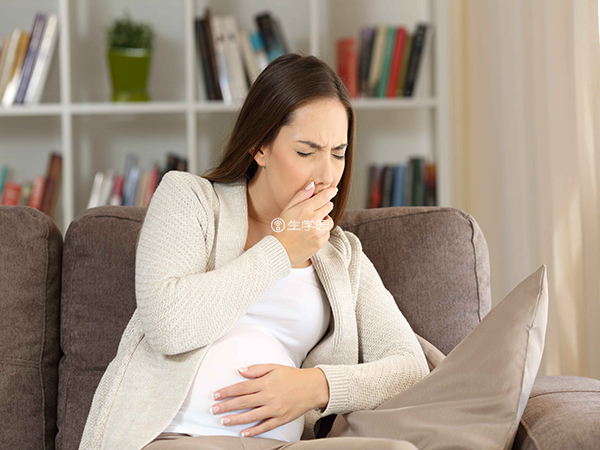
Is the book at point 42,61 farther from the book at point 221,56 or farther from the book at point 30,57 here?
the book at point 221,56

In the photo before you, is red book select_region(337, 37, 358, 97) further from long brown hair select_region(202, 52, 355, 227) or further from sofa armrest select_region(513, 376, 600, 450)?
sofa armrest select_region(513, 376, 600, 450)

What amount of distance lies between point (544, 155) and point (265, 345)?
108cm

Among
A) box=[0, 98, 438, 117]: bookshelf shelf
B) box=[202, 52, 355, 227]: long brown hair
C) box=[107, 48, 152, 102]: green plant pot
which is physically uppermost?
box=[107, 48, 152, 102]: green plant pot

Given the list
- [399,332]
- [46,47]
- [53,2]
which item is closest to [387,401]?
[399,332]

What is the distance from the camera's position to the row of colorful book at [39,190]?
8.67 feet

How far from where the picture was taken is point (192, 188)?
1.25m

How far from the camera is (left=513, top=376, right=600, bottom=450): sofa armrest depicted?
0.89 meters

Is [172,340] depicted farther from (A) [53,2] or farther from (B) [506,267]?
(A) [53,2]

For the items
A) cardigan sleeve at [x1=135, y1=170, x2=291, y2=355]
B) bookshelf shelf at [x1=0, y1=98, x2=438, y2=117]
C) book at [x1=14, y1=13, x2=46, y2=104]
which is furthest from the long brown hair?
book at [x1=14, y1=13, x2=46, y2=104]

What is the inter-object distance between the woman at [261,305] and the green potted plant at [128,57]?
1437mm

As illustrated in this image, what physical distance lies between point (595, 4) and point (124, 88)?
178 centimetres

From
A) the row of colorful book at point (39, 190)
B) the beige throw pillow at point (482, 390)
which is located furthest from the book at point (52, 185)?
the beige throw pillow at point (482, 390)

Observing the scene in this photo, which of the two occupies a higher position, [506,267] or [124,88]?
[124,88]

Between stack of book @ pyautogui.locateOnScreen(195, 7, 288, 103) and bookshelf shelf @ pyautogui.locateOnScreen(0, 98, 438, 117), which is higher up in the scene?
stack of book @ pyautogui.locateOnScreen(195, 7, 288, 103)
